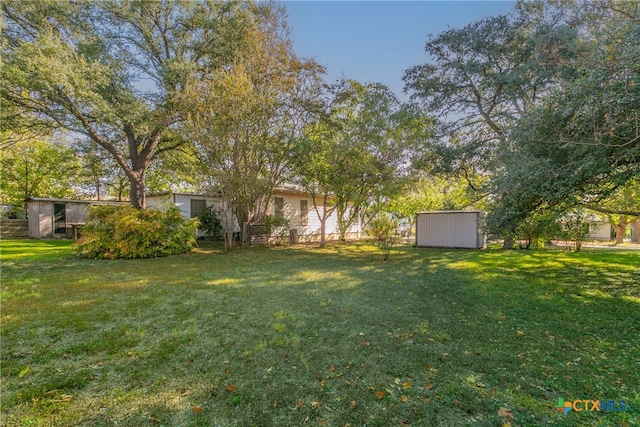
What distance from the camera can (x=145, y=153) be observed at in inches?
508

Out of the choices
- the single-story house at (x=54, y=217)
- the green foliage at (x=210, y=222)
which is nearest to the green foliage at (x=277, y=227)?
the green foliage at (x=210, y=222)

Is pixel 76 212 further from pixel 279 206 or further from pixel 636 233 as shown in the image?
pixel 636 233

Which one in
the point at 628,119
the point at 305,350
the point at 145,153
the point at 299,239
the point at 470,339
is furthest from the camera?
the point at 299,239

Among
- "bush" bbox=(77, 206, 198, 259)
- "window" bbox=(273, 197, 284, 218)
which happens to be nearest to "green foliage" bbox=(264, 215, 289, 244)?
"window" bbox=(273, 197, 284, 218)

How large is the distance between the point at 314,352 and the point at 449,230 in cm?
1219

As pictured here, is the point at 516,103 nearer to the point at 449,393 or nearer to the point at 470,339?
the point at 470,339

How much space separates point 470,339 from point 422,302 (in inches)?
59.5

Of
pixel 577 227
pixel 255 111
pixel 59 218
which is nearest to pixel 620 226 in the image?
pixel 577 227

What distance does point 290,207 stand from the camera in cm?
1648

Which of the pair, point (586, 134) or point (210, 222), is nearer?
point (586, 134)

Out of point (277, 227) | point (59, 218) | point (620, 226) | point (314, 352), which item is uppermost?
point (59, 218)

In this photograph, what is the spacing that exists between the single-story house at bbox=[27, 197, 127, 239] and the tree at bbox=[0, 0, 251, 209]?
736 centimetres

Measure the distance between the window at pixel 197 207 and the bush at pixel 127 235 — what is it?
3.67m

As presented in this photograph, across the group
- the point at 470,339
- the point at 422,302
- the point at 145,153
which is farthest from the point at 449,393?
the point at 145,153
